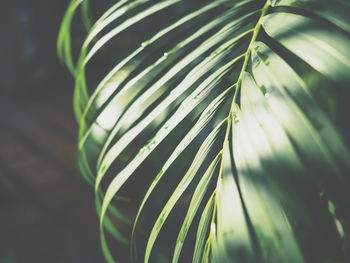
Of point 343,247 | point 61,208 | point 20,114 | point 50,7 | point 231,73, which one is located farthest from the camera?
point 50,7

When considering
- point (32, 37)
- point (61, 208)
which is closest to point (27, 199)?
point (61, 208)

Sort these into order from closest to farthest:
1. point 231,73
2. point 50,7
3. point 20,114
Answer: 1. point 231,73
2. point 20,114
3. point 50,7

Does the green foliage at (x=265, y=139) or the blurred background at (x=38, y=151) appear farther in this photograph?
the blurred background at (x=38, y=151)

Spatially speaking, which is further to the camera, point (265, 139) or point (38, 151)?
point (38, 151)

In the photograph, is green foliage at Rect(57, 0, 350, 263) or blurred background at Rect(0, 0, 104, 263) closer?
green foliage at Rect(57, 0, 350, 263)

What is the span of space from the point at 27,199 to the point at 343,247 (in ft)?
6.00

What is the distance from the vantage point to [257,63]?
359 millimetres

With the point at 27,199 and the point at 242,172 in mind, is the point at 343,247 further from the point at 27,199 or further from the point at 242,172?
the point at 27,199

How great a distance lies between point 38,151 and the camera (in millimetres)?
2383

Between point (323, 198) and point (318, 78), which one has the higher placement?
point (318, 78)

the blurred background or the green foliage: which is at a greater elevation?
the blurred background

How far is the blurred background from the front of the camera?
158 centimetres

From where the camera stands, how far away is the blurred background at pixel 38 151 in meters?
1.58

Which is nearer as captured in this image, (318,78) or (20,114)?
(318,78)
